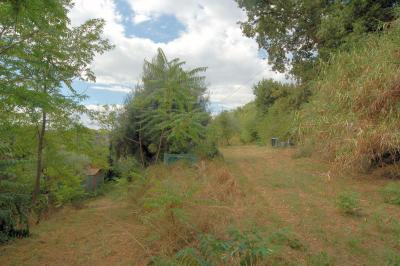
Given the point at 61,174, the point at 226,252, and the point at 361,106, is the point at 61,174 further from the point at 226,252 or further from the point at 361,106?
the point at 361,106

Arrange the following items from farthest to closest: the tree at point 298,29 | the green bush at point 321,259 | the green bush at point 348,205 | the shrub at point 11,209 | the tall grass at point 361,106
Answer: the tree at point 298,29, the tall grass at point 361,106, the green bush at point 348,205, the shrub at point 11,209, the green bush at point 321,259

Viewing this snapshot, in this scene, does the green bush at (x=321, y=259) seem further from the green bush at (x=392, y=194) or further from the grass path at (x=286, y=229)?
the green bush at (x=392, y=194)

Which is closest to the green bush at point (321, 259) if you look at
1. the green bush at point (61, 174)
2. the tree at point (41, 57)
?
the tree at point (41, 57)

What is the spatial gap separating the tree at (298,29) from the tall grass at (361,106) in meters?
2.31

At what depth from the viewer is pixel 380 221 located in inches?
207

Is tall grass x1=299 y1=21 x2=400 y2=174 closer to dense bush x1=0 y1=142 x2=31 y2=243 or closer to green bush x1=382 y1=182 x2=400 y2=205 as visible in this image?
green bush x1=382 y1=182 x2=400 y2=205

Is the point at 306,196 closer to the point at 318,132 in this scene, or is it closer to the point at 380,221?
the point at 318,132

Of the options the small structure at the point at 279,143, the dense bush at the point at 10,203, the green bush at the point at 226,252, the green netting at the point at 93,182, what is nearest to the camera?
the green bush at the point at 226,252

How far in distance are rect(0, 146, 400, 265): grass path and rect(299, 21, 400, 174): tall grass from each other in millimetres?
1163

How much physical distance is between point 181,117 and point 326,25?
5.71 m

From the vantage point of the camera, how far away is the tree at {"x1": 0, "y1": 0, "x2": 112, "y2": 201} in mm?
3920

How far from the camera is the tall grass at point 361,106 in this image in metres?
6.23

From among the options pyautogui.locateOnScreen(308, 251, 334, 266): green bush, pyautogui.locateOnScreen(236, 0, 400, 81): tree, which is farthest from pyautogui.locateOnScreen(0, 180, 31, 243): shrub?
pyautogui.locateOnScreen(236, 0, 400, 81): tree

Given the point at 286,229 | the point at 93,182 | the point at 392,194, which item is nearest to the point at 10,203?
the point at 286,229
